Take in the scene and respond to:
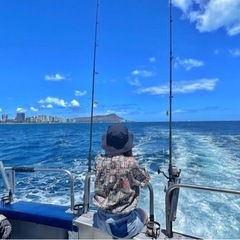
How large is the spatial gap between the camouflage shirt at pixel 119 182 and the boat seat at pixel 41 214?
0.83 meters

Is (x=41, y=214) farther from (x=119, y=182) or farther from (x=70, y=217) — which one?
(x=119, y=182)

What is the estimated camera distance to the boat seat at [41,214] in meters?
2.67

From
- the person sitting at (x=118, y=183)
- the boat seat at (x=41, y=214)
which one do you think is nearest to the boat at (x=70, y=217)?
Answer: the boat seat at (x=41, y=214)

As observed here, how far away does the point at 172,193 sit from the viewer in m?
2.33

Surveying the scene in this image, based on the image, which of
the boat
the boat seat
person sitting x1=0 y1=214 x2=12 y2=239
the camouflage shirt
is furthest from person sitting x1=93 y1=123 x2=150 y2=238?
person sitting x1=0 y1=214 x2=12 y2=239

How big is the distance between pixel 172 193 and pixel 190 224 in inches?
125

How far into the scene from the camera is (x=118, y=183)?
1.96 meters

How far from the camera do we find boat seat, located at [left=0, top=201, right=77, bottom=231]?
8.77 ft

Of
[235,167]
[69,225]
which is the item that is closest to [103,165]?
[69,225]

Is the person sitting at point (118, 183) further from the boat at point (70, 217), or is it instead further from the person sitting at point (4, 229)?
the person sitting at point (4, 229)

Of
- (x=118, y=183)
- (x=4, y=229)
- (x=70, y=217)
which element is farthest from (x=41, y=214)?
(x=118, y=183)

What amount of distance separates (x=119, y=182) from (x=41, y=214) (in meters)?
1.25

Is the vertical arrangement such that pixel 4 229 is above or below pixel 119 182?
below

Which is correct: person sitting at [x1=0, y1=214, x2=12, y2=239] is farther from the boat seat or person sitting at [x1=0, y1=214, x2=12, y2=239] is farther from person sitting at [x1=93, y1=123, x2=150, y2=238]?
person sitting at [x1=93, y1=123, x2=150, y2=238]
